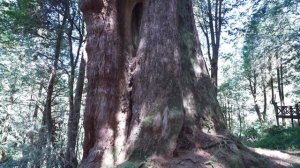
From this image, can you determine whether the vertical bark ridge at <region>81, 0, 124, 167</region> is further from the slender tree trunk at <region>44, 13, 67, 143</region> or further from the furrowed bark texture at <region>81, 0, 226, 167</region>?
the slender tree trunk at <region>44, 13, 67, 143</region>

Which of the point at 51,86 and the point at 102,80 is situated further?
the point at 51,86

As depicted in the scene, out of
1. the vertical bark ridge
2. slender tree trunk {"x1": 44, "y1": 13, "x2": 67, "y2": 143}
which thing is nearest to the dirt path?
the vertical bark ridge

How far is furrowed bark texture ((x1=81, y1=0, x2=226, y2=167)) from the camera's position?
16.0ft

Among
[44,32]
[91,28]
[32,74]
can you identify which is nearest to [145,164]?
[91,28]

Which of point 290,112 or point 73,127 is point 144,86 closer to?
point 73,127

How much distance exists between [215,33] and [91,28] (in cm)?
1085

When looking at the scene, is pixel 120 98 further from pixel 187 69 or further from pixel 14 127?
pixel 14 127

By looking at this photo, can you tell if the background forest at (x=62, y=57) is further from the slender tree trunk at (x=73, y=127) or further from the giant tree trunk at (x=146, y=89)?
the giant tree trunk at (x=146, y=89)

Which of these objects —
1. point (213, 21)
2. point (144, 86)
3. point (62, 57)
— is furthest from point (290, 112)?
point (144, 86)

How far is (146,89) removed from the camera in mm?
5215

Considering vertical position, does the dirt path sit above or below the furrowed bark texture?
below

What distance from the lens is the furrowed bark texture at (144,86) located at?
16.0 feet

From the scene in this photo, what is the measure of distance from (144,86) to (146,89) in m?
0.08

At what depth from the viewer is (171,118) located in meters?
4.77
